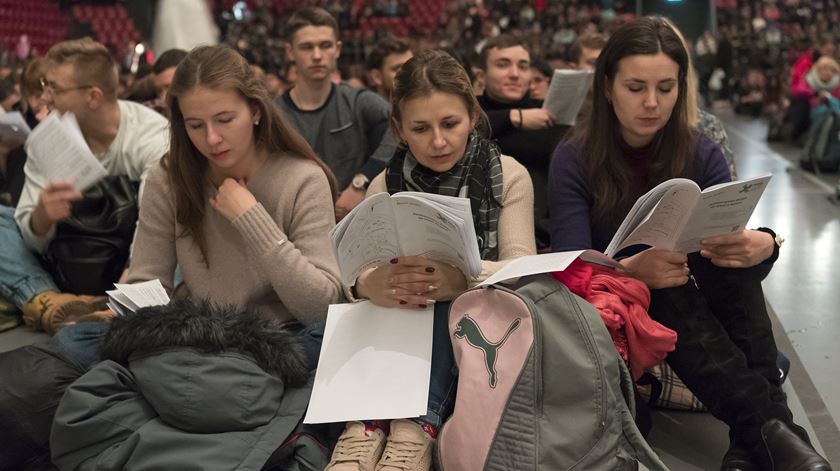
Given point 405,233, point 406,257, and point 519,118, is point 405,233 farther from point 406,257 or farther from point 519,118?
point 519,118

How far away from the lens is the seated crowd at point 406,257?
1773 millimetres

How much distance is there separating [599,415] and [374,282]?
61cm

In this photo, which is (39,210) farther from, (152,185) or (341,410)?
(341,410)

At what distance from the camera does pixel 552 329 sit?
1.65 m

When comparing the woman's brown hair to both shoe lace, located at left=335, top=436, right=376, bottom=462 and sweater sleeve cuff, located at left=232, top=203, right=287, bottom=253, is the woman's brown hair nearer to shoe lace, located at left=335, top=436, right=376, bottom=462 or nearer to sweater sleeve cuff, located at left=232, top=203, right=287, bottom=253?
sweater sleeve cuff, located at left=232, top=203, right=287, bottom=253

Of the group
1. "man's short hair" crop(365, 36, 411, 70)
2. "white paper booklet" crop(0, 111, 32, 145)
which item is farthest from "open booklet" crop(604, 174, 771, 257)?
"white paper booklet" crop(0, 111, 32, 145)

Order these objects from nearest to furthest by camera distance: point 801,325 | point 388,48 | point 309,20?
point 801,325, point 309,20, point 388,48

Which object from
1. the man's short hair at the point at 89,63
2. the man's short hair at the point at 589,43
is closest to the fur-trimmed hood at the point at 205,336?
the man's short hair at the point at 89,63

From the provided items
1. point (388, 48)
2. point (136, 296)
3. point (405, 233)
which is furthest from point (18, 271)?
point (388, 48)

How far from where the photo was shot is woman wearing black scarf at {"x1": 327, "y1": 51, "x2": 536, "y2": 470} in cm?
189

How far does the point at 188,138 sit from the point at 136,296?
45 cm

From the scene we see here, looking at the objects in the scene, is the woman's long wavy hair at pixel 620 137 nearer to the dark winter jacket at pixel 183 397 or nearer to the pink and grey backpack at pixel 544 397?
the pink and grey backpack at pixel 544 397

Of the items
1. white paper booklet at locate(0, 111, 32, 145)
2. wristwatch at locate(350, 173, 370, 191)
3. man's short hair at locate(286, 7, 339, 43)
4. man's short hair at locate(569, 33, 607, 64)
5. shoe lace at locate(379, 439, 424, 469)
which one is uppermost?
man's short hair at locate(286, 7, 339, 43)

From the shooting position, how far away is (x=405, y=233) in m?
1.80
